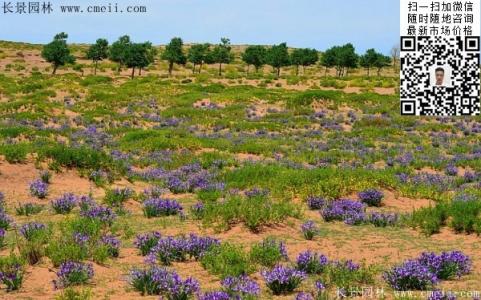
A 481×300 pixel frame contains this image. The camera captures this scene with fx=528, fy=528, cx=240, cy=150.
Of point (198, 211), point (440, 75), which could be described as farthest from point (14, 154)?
point (440, 75)

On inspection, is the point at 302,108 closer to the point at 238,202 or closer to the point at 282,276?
the point at 238,202

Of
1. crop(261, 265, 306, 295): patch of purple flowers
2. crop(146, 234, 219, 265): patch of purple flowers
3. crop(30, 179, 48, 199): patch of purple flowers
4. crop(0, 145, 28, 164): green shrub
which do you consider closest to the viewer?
crop(261, 265, 306, 295): patch of purple flowers

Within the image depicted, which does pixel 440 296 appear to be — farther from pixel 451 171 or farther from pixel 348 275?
pixel 451 171

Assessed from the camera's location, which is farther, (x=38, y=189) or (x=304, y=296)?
(x=38, y=189)

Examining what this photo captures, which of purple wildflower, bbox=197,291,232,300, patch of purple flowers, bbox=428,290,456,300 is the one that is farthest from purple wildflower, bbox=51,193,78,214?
patch of purple flowers, bbox=428,290,456,300

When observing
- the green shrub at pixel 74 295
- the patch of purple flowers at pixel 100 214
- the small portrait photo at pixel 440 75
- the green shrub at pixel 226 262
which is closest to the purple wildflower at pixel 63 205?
the patch of purple flowers at pixel 100 214

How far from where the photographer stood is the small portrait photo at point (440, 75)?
86.0 ft

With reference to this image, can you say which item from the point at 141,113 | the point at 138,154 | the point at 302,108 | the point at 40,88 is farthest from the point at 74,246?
the point at 40,88

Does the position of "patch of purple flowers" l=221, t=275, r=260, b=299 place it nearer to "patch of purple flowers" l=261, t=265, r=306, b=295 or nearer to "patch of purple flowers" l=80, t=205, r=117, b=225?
"patch of purple flowers" l=261, t=265, r=306, b=295

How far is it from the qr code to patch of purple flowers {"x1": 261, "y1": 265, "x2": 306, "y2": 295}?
15326mm

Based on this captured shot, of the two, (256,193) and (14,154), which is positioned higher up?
(14,154)

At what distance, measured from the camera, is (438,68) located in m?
26.3

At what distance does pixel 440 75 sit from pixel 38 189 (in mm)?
21456

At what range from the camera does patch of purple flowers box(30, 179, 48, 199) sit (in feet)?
44.8
